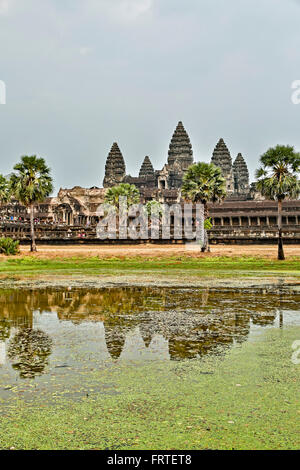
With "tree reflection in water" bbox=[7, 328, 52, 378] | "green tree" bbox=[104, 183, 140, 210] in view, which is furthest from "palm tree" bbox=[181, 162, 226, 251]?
"tree reflection in water" bbox=[7, 328, 52, 378]

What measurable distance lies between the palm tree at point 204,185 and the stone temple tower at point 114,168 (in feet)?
331

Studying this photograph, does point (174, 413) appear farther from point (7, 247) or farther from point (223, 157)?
point (223, 157)

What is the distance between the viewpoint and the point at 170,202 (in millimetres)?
115312

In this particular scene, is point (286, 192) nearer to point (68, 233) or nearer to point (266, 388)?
point (266, 388)

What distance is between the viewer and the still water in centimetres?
775

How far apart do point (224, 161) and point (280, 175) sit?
112505 mm

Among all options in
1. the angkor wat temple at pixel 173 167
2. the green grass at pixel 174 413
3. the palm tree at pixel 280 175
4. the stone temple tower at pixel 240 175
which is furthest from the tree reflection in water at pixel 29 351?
the stone temple tower at pixel 240 175

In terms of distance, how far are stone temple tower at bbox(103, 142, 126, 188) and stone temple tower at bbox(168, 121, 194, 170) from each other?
14676 mm

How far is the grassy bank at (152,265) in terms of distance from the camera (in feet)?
93.6

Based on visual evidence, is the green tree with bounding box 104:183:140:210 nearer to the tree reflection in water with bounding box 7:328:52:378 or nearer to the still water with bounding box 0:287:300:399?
the still water with bounding box 0:287:300:399

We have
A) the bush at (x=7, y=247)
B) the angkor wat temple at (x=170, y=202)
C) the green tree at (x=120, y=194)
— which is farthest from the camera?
the green tree at (x=120, y=194)

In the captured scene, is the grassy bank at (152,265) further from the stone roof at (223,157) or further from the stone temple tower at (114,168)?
the stone roof at (223,157)

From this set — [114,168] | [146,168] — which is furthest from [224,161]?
[114,168]

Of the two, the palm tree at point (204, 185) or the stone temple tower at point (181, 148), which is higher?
the stone temple tower at point (181, 148)
